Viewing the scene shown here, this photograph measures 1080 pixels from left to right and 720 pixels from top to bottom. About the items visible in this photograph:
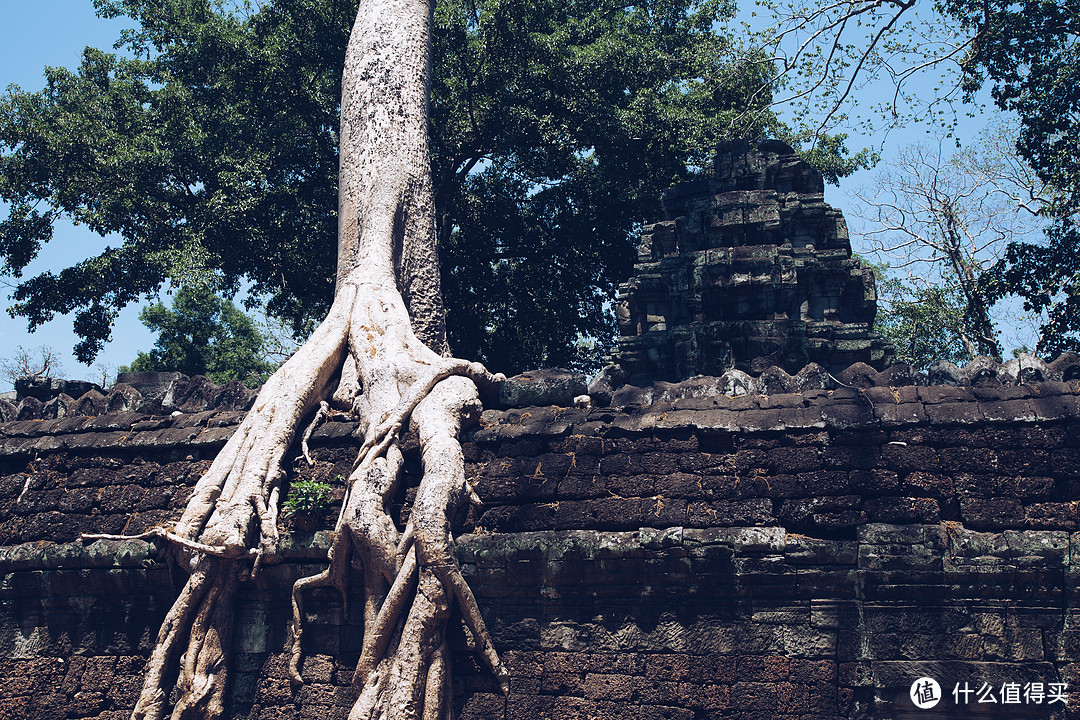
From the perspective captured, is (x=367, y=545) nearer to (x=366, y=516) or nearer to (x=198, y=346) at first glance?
(x=366, y=516)

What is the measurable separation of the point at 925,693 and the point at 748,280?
13.6 ft

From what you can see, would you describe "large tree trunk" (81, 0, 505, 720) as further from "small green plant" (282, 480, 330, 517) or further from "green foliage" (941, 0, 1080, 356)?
"green foliage" (941, 0, 1080, 356)

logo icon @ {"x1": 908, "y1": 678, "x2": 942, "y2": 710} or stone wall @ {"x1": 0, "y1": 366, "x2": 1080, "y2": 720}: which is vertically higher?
stone wall @ {"x1": 0, "y1": 366, "x2": 1080, "y2": 720}

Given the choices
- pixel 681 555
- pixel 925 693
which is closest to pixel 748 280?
pixel 681 555

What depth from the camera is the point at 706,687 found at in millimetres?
4516

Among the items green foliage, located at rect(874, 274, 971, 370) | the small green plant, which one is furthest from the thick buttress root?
green foliage, located at rect(874, 274, 971, 370)

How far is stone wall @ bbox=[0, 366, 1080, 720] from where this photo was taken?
4266 mm

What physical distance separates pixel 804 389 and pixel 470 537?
1947 mm

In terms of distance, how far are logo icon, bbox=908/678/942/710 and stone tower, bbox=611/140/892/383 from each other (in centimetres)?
353

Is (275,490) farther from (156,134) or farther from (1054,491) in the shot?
(156,134)

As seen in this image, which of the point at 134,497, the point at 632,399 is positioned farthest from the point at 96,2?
the point at 632,399

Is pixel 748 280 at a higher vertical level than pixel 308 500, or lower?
higher

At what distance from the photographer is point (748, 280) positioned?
775 centimetres

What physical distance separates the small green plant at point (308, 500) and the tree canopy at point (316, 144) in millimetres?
5973
